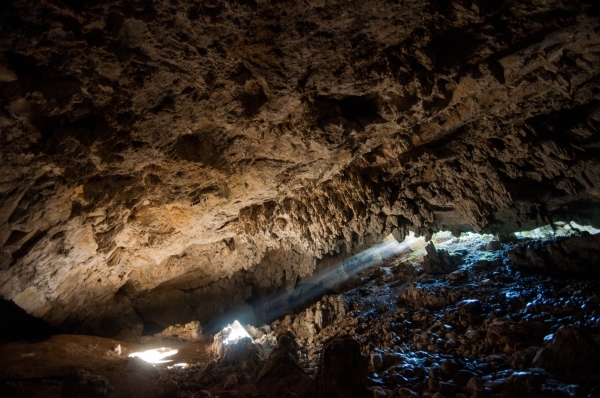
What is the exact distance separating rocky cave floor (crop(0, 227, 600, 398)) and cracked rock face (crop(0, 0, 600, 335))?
155cm

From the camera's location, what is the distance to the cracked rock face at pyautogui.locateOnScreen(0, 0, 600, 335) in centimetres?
300

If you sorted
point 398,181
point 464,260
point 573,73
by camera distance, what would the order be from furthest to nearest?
1. point 464,260
2. point 398,181
3. point 573,73

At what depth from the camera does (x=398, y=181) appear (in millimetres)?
6789

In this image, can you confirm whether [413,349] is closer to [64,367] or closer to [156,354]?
[64,367]

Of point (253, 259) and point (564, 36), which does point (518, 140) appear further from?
point (253, 259)

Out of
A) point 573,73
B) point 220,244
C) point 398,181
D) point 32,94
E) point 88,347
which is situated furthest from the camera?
point 220,244

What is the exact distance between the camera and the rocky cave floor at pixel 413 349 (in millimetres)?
3918

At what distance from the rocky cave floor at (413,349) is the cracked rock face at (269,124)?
5.08ft

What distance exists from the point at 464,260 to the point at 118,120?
1119 cm

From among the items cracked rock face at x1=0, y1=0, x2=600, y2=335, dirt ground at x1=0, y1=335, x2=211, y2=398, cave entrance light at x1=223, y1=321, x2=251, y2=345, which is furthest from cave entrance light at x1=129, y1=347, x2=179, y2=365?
cracked rock face at x1=0, y1=0, x2=600, y2=335

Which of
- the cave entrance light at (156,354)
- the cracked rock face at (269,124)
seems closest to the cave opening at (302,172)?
the cracked rock face at (269,124)

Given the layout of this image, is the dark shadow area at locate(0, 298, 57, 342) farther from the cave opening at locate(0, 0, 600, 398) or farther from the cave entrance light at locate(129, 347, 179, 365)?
the cave entrance light at locate(129, 347, 179, 365)

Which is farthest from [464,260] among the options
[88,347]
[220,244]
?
[88,347]

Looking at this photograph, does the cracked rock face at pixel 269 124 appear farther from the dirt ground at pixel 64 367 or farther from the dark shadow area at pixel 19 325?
the dirt ground at pixel 64 367
